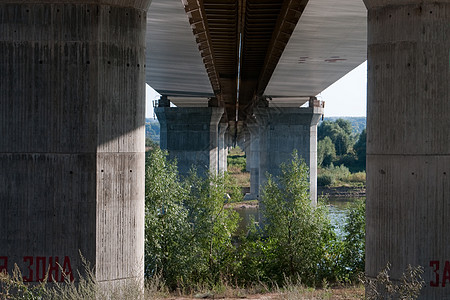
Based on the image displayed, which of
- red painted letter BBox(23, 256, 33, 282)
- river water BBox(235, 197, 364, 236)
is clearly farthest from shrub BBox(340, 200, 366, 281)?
red painted letter BBox(23, 256, 33, 282)

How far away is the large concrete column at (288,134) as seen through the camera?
3828 cm

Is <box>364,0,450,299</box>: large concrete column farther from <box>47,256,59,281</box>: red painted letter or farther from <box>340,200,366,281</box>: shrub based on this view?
<box>340,200,366,281</box>: shrub

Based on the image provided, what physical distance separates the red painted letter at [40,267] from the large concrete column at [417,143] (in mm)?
5568

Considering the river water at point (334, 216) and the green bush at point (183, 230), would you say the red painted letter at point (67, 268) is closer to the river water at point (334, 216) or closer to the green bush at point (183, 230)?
the green bush at point (183, 230)

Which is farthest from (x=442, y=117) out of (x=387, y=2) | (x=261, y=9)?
(x=261, y=9)

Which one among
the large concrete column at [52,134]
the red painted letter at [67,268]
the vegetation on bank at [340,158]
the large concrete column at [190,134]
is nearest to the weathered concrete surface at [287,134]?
the large concrete column at [190,134]

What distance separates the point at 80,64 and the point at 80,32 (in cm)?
52

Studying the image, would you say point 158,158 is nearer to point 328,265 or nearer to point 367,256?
point 328,265

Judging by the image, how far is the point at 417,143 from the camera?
10.4 meters

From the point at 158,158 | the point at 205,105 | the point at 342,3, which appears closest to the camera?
the point at 342,3

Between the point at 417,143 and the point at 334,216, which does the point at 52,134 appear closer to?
the point at 417,143

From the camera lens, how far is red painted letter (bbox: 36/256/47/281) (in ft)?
33.4

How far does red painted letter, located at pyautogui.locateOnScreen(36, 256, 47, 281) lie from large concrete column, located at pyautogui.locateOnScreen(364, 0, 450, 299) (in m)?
5.57

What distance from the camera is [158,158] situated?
19.7 meters
